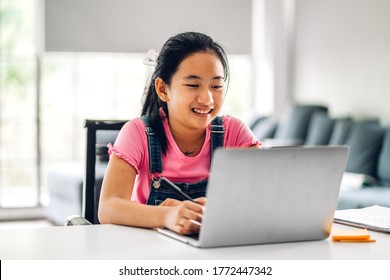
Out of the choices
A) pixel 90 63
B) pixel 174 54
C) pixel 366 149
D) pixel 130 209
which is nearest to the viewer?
pixel 130 209

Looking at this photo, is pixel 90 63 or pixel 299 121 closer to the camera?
pixel 299 121

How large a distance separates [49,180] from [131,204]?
392cm

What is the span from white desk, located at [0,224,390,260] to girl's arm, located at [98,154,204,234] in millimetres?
35

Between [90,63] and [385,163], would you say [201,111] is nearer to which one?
[385,163]

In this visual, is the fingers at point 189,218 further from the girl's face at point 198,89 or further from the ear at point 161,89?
the ear at point 161,89

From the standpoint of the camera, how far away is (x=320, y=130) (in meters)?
5.33

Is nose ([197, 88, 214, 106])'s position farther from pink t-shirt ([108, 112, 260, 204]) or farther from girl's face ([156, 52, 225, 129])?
pink t-shirt ([108, 112, 260, 204])

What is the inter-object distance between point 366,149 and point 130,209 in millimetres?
3320

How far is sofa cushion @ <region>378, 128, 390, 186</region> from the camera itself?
14.7ft

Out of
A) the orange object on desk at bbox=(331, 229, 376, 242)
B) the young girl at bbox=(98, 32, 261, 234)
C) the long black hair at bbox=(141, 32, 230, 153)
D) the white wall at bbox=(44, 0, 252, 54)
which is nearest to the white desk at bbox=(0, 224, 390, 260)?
the orange object on desk at bbox=(331, 229, 376, 242)

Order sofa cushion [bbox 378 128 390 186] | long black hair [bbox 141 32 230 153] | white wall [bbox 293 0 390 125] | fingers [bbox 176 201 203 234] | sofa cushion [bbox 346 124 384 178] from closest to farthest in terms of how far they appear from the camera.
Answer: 1. fingers [bbox 176 201 203 234]
2. long black hair [bbox 141 32 230 153]
3. sofa cushion [bbox 378 128 390 186]
4. sofa cushion [bbox 346 124 384 178]
5. white wall [bbox 293 0 390 125]

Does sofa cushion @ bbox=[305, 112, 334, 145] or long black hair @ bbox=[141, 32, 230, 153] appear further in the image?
sofa cushion @ bbox=[305, 112, 334, 145]

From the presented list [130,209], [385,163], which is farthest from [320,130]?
[130,209]

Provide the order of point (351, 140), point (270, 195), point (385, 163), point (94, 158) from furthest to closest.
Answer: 1. point (351, 140)
2. point (385, 163)
3. point (94, 158)
4. point (270, 195)
